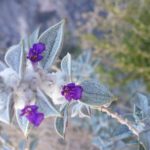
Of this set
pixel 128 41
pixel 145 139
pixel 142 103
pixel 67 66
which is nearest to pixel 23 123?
pixel 67 66

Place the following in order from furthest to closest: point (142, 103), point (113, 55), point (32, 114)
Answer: point (113, 55)
point (142, 103)
point (32, 114)

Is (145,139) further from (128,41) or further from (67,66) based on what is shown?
(128,41)

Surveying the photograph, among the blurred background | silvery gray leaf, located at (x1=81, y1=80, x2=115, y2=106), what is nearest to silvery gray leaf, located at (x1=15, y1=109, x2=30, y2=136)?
silvery gray leaf, located at (x1=81, y1=80, x2=115, y2=106)

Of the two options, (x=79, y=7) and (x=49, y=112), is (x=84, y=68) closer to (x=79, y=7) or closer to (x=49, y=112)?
(x=79, y=7)

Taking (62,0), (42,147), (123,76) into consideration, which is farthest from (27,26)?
(42,147)

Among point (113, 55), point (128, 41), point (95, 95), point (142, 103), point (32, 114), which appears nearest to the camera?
point (32, 114)

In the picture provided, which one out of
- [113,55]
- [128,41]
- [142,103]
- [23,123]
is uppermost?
[23,123]

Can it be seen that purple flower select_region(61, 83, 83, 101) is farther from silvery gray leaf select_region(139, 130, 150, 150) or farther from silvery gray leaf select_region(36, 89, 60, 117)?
silvery gray leaf select_region(139, 130, 150, 150)
